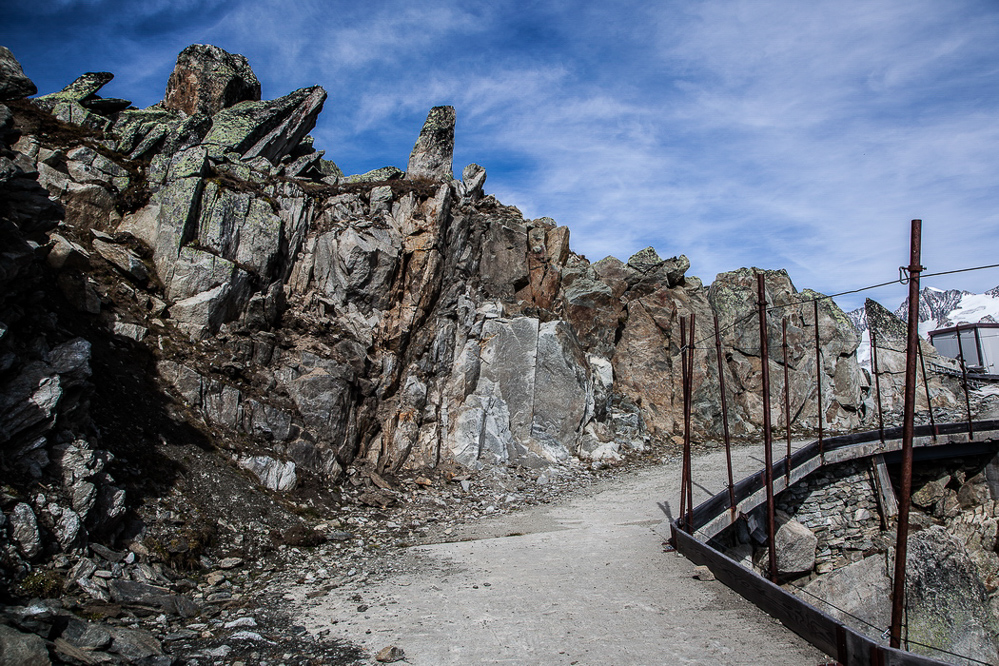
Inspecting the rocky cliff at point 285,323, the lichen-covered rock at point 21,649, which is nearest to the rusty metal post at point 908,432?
the rocky cliff at point 285,323

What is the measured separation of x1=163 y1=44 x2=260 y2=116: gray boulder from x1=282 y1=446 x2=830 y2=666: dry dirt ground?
26.9 m

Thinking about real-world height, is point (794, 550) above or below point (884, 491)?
below

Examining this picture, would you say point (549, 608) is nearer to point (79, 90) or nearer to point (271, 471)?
point (271, 471)

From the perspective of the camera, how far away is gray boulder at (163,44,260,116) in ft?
90.5

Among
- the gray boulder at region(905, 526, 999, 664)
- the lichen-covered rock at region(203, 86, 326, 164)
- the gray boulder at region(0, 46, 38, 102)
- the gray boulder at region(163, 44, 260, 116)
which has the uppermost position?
the gray boulder at region(163, 44, 260, 116)

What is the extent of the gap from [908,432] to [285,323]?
17552mm

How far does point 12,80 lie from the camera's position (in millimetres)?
18594

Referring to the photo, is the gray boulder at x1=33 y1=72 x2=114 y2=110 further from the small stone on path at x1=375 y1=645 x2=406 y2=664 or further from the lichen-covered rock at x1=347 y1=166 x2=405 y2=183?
the small stone on path at x1=375 y1=645 x2=406 y2=664

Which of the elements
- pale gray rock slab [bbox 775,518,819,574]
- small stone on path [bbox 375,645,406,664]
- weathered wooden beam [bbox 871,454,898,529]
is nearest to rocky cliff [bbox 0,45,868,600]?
small stone on path [bbox 375,645,406,664]

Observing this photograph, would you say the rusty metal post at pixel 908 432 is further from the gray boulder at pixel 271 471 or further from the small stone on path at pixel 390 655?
the gray boulder at pixel 271 471

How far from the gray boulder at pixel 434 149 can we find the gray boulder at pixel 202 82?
33.9ft

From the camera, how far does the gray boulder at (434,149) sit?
97.1 ft

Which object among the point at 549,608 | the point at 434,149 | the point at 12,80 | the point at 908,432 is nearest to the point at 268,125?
the point at 434,149

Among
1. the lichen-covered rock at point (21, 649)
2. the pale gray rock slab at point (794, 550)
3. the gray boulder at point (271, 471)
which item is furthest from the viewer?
the pale gray rock slab at point (794, 550)
